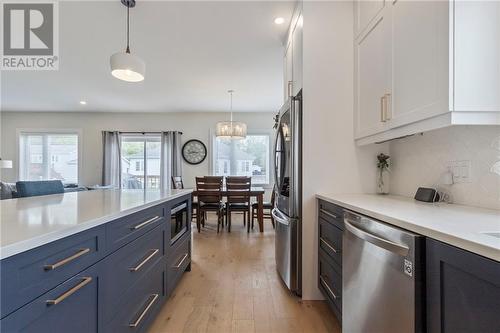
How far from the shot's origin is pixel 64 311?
2.89ft

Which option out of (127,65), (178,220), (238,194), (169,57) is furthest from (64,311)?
(238,194)

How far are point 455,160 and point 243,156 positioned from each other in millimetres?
5294

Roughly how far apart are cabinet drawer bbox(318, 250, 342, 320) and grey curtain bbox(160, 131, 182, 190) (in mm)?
5005

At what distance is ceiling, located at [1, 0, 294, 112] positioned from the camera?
2443 millimetres

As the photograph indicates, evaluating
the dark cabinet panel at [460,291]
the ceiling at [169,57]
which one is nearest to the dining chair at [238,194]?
the ceiling at [169,57]

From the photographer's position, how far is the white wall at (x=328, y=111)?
2166mm

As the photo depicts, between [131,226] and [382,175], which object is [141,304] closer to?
[131,226]

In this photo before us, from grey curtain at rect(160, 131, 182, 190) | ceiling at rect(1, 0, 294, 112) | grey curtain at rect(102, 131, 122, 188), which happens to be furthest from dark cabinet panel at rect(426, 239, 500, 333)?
grey curtain at rect(102, 131, 122, 188)

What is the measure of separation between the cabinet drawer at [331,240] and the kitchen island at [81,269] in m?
1.19

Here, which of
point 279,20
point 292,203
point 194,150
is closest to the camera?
point 292,203

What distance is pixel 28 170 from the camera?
657 cm

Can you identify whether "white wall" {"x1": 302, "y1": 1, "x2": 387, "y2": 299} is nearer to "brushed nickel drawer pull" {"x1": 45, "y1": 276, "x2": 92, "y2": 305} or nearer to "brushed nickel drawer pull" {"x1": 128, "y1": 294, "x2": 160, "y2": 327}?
"brushed nickel drawer pull" {"x1": 128, "y1": 294, "x2": 160, "y2": 327}

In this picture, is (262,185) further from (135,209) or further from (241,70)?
(135,209)

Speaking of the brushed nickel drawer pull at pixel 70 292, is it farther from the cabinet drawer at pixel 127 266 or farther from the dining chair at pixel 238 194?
the dining chair at pixel 238 194
